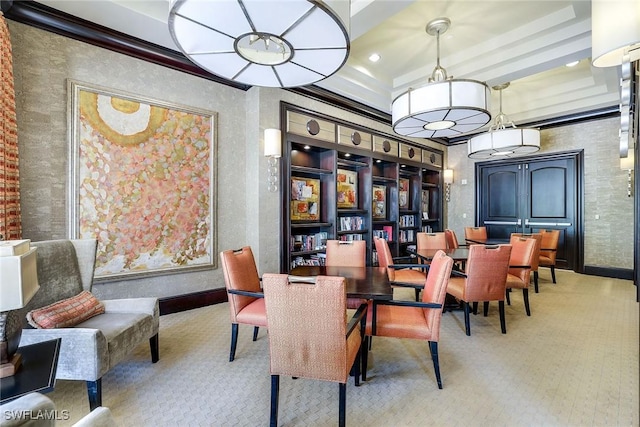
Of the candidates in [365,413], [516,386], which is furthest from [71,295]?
[516,386]

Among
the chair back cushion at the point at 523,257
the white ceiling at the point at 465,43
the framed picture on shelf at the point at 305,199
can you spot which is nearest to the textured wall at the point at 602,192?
the white ceiling at the point at 465,43

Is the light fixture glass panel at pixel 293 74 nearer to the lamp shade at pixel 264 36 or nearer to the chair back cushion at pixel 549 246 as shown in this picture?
the lamp shade at pixel 264 36

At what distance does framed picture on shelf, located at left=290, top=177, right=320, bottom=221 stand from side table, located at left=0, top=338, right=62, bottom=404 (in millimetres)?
3190

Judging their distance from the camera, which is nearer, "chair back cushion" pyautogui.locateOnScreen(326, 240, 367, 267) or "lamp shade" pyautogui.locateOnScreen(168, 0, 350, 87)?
"lamp shade" pyautogui.locateOnScreen(168, 0, 350, 87)

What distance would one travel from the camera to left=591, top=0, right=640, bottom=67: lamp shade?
1205mm

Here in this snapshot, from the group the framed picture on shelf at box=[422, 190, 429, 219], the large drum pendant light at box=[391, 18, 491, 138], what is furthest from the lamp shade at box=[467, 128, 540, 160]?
the framed picture on shelf at box=[422, 190, 429, 219]

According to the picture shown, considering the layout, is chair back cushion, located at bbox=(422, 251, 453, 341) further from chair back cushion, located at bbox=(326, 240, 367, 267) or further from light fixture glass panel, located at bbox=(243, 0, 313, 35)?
light fixture glass panel, located at bbox=(243, 0, 313, 35)

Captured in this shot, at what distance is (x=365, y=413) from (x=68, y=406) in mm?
1908

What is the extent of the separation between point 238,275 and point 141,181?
1.84 meters

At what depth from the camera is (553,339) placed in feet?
9.43

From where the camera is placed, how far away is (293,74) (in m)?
2.44

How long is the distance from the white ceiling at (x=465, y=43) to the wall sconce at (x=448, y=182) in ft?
6.89

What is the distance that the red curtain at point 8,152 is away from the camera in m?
2.31

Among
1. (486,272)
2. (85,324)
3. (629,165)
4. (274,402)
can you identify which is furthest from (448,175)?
(85,324)
